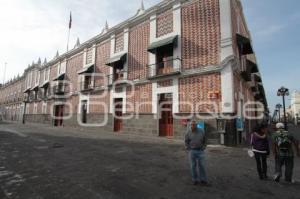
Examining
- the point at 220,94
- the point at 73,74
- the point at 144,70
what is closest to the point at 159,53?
the point at 144,70

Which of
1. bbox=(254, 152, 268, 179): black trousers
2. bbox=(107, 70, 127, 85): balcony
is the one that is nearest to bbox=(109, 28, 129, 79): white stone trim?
bbox=(107, 70, 127, 85): balcony

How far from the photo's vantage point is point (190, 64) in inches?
531

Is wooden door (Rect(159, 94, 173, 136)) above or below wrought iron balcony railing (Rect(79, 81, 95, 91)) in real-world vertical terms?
below

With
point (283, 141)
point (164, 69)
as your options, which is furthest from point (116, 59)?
point (283, 141)

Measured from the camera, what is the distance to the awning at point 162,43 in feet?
46.7

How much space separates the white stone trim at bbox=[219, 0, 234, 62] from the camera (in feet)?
39.1

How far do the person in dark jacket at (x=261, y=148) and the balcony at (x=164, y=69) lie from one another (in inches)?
337

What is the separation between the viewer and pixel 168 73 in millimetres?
14023

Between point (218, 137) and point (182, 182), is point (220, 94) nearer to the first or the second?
point (218, 137)

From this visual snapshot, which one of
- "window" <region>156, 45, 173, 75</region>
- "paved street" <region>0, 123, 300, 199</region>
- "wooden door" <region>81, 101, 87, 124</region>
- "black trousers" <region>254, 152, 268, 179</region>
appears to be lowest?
"paved street" <region>0, 123, 300, 199</region>

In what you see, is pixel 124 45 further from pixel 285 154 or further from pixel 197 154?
pixel 285 154

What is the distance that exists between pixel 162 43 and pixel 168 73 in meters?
2.32

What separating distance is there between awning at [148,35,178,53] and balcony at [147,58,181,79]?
1180mm

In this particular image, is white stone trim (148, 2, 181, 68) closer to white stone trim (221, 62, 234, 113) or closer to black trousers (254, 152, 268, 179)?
white stone trim (221, 62, 234, 113)
